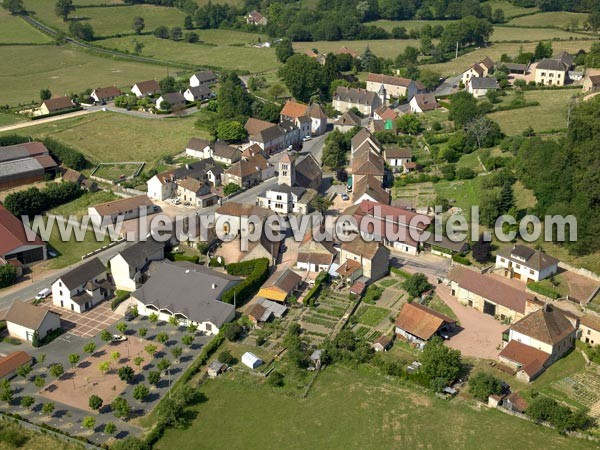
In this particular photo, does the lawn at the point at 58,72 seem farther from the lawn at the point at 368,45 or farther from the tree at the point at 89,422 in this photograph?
the tree at the point at 89,422

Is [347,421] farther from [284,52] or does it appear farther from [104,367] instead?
[284,52]

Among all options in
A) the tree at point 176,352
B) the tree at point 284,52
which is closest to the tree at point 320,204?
the tree at point 176,352

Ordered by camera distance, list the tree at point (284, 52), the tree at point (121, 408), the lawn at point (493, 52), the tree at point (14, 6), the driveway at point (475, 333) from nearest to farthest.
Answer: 1. the tree at point (121, 408)
2. the driveway at point (475, 333)
3. the lawn at point (493, 52)
4. the tree at point (284, 52)
5. the tree at point (14, 6)

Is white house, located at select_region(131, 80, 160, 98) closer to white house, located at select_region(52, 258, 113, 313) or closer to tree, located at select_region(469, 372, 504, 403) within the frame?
white house, located at select_region(52, 258, 113, 313)

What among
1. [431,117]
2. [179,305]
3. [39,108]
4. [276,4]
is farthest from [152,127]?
[276,4]

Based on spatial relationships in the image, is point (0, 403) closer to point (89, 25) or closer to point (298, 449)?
point (298, 449)

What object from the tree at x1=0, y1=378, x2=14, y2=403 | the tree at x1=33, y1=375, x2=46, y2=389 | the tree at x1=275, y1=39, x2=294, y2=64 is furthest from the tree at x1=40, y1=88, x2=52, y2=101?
the tree at x1=33, y1=375, x2=46, y2=389
